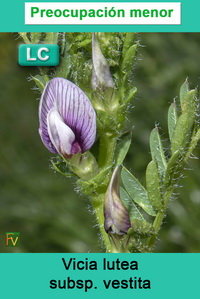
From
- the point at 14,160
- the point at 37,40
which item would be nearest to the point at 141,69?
the point at 14,160

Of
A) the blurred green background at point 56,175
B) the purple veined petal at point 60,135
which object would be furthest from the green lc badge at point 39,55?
the blurred green background at point 56,175

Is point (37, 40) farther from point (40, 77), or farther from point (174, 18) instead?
point (174, 18)

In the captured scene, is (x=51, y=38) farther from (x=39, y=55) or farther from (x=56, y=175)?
(x=56, y=175)

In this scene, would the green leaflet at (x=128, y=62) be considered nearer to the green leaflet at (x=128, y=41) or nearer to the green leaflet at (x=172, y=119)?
the green leaflet at (x=128, y=41)
